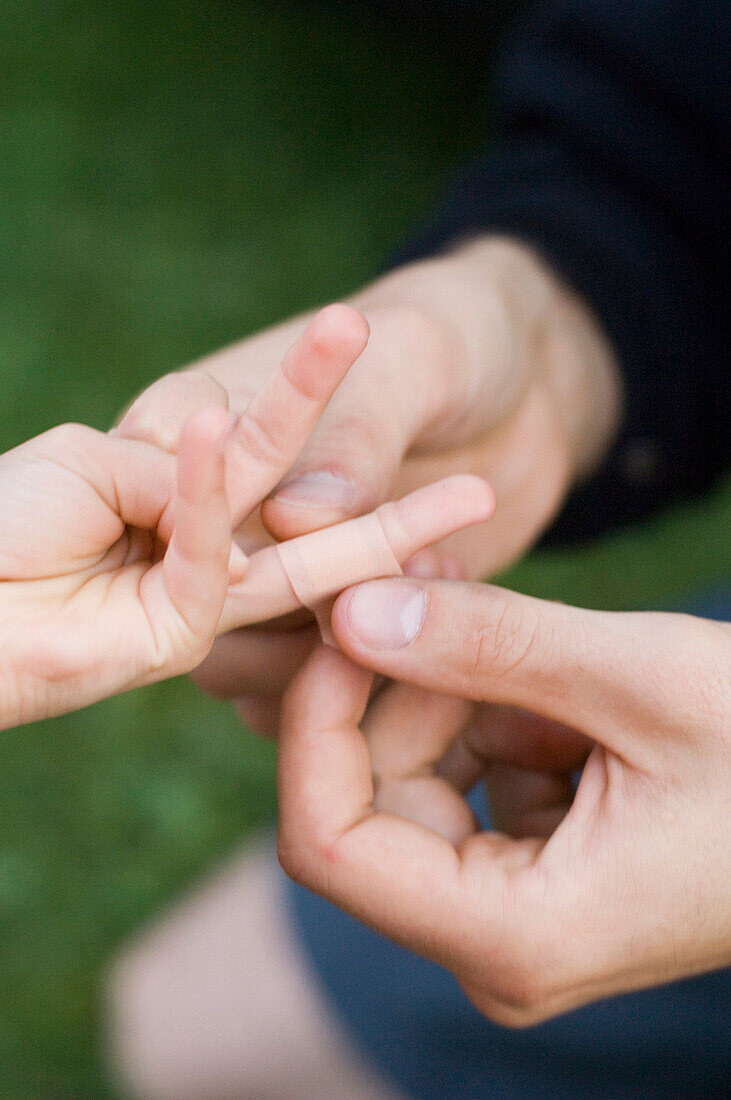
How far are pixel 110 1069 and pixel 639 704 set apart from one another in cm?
156

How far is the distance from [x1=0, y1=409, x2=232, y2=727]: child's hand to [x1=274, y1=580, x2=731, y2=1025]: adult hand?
0.21 m

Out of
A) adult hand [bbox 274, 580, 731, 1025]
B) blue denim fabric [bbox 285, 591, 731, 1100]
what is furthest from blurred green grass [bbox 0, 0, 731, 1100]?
adult hand [bbox 274, 580, 731, 1025]

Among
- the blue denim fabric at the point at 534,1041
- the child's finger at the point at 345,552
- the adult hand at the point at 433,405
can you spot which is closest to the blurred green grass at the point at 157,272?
the blue denim fabric at the point at 534,1041

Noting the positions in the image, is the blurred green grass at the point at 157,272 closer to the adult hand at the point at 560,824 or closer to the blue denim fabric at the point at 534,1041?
the blue denim fabric at the point at 534,1041

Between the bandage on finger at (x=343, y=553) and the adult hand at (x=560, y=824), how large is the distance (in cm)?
3

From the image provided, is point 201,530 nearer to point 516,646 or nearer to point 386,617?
point 386,617

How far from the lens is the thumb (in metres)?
1.11

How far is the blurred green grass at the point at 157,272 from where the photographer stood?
7.40ft

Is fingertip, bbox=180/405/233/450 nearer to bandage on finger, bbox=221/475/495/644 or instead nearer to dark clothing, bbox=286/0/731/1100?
bandage on finger, bbox=221/475/495/644

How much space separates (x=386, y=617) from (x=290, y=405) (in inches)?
10.2

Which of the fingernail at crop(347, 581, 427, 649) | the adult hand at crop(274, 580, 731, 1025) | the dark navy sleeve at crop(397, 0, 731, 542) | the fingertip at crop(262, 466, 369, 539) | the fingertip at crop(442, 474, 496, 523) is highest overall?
the dark navy sleeve at crop(397, 0, 731, 542)

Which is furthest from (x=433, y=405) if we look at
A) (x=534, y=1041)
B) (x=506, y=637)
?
(x=534, y=1041)

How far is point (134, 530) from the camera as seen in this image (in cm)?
115

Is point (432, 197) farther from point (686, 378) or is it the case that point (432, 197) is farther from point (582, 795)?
point (582, 795)
